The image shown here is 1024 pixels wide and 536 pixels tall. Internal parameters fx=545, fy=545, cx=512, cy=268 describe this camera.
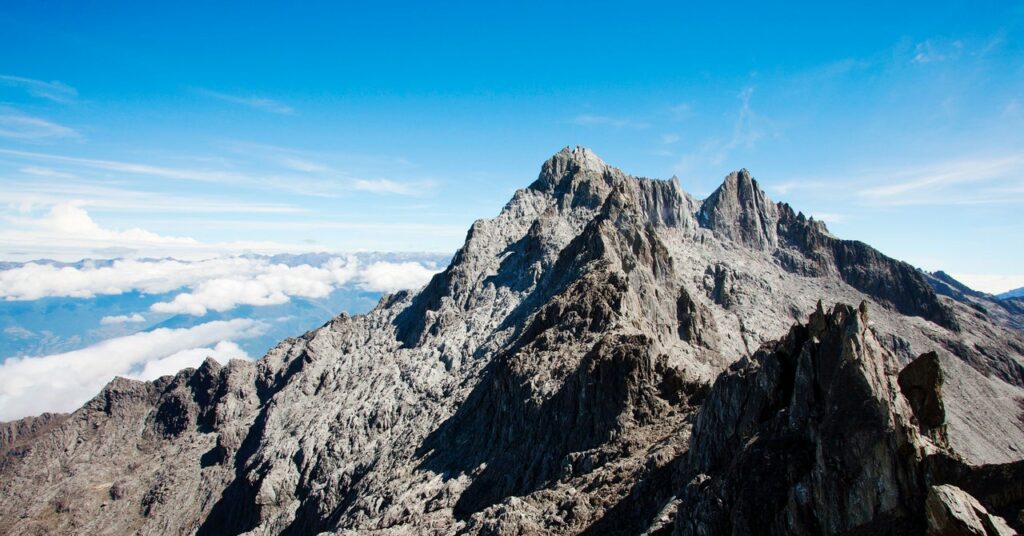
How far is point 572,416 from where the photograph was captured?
71.2 m

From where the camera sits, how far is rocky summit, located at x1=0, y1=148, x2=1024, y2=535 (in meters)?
29.5

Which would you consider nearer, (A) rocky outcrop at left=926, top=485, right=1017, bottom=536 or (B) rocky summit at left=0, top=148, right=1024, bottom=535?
(A) rocky outcrop at left=926, top=485, right=1017, bottom=536

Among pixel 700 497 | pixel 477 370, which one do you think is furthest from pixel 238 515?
pixel 700 497

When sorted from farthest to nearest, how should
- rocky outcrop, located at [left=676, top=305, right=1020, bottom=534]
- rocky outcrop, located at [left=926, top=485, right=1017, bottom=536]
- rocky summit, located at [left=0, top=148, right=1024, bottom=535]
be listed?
rocky summit, located at [left=0, top=148, right=1024, bottom=535]
rocky outcrop, located at [left=676, top=305, right=1020, bottom=534]
rocky outcrop, located at [left=926, top=485, right=1017, bottom=536]

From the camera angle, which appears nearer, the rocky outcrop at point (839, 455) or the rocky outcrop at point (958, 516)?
the rocky outcrop at point (958, 516)

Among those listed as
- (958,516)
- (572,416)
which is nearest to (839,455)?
(958,516)

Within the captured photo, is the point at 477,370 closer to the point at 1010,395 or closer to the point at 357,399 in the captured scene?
the point at 357,399

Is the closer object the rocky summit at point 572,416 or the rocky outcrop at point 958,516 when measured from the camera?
the rocky outcrop at point 958,516

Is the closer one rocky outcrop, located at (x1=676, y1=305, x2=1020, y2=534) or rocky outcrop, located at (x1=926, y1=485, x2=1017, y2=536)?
rocky outcrop, located at (x1=926, y1=485, x2=1017, y2=536)

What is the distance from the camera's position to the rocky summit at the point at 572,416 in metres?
29.5

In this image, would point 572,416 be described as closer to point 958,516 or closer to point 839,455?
point 839,455

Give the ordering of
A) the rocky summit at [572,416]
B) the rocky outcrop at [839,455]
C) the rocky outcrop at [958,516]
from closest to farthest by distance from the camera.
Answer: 1. the rocky outcrop at [958,516]
2. the rocky outcrop at [839,455]
3. the rocky summit at [572,416]

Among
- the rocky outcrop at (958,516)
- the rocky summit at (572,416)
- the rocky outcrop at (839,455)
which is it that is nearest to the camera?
the rocky outcrop at (958,516)

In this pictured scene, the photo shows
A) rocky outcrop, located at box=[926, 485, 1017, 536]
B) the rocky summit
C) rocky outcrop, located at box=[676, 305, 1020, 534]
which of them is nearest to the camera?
rocky outcrop, located at box=[926, 485, 1017, 536]
